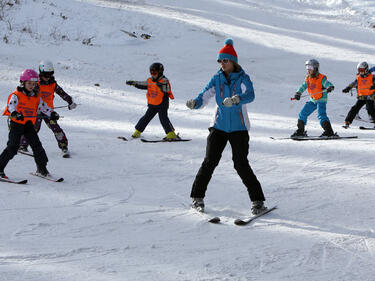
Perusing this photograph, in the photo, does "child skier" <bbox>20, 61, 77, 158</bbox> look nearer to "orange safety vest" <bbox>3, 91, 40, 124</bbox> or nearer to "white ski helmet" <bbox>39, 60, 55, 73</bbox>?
"white ski helmet" <bbox>39, 60, 55, 73</bbox>

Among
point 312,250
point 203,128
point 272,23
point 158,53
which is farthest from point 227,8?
point 312,250

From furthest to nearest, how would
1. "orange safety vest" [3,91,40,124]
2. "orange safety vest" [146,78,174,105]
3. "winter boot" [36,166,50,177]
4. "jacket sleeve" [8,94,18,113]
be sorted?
1. "orange safety vest" [146,78,174,105]
2. "winter boot" [36,166,50,177]
3. "orange safety vest" [3,91,40,124]
4. "jacket sleeve" [8,94,18,113]

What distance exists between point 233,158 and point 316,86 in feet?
18.3

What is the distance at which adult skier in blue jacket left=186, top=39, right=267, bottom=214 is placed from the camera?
5.04m

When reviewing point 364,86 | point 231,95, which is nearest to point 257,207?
point 231,95

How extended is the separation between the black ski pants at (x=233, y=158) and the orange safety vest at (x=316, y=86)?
5427mm

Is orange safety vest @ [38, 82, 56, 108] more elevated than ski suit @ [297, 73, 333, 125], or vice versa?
ski suit @ [297, 73, 333, 125]

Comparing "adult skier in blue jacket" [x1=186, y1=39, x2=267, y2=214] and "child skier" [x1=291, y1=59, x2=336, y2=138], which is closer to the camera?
"adult skier in blue jacket" [x1=186, y1=39, x2=267, y2=214]

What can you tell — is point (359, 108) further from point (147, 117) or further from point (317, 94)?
point (147, 117)

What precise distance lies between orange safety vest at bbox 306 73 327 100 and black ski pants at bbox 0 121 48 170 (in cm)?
622

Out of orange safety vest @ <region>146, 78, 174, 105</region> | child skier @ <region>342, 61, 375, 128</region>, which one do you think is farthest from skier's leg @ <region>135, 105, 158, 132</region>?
child skier @ <region>342, 61, 375, 128</region>

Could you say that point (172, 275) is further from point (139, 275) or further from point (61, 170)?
point (61, 170)

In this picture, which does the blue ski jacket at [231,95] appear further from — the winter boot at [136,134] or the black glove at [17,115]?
the winter boot at [136,134]

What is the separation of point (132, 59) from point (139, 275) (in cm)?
1627
